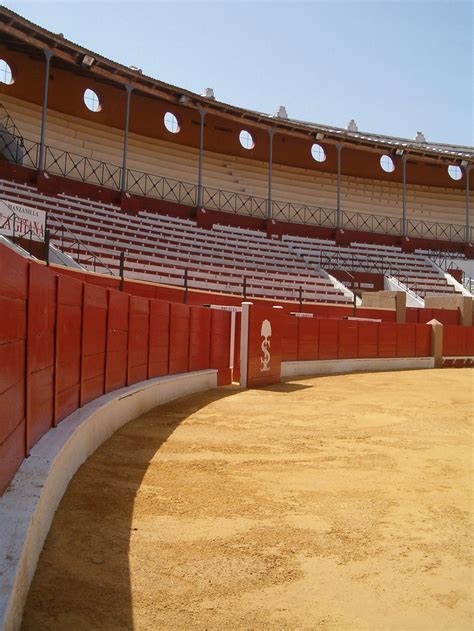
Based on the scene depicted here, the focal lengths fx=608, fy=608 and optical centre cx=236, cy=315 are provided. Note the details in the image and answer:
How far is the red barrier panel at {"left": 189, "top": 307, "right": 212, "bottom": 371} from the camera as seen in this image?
31.4ft

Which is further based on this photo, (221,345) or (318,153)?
(318,153)

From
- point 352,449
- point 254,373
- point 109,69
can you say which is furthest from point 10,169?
point 352,449

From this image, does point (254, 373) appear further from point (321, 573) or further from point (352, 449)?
point (321, 573)

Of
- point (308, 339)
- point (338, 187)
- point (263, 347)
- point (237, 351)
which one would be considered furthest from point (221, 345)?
point (338, 187)

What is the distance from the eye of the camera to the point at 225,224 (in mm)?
23844

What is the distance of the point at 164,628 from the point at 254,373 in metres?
8.64

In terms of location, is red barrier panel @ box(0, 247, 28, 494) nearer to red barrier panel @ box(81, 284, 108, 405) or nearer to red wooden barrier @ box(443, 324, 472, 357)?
red barrier panel @ box(81, 284, 108, 405)

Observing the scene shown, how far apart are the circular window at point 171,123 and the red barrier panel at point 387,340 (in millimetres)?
12559

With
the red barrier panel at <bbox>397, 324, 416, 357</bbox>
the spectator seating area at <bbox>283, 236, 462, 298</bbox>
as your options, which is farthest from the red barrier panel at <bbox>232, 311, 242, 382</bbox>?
the spectator seating area at <bbox>283, 236, 462, 298</bbox>

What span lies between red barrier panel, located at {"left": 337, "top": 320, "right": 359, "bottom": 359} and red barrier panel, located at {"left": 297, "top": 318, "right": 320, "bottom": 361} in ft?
3.44

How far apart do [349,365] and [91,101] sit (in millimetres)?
13817

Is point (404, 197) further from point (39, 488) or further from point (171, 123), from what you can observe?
point (39, 488)

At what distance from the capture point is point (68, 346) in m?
4.55

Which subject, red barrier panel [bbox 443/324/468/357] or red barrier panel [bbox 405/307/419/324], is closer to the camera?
red barrier panel [bbox 443/324/468/357]
